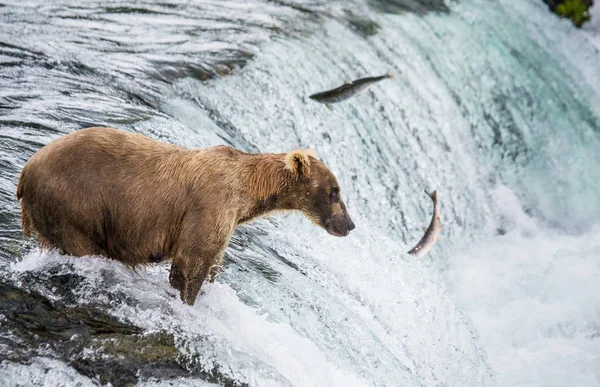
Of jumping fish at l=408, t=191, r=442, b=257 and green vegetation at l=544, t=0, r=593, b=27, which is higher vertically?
green vegetation at l=544, t=0, r=593, b=27

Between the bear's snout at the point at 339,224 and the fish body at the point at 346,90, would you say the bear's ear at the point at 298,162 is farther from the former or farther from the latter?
the fish body at the point at 346,90

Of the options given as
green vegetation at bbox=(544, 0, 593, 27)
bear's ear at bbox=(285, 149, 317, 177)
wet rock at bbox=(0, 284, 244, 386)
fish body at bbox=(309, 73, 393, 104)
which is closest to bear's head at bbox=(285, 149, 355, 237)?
bear's ear at bbox=(285, 149, 317, 177)

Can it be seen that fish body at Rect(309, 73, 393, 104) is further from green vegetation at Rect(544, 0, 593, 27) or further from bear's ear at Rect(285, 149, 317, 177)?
green vegetation at Rect(544, 0, 593, 27)

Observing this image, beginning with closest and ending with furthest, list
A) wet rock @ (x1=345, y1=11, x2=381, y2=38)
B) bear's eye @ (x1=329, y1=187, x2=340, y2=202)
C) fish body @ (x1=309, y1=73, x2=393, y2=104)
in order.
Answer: bear's eye @ (x1=329, y1=187, x2=340, y2=202)
fish body @ (x1=309, y1=73, x2=393, y2=104)
wet rock @ (x1=345, y1=11, x2=381, y2=38)

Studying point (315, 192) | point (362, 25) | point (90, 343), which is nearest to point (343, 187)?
point (362, 25)

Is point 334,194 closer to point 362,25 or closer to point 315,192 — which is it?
point 315,192

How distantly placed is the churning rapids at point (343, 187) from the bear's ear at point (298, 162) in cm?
75

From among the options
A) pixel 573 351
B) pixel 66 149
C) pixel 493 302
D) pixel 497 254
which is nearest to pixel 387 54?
pixel 497 254

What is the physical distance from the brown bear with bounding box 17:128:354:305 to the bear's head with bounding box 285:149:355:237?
0.23 m

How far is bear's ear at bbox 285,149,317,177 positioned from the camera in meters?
4.22

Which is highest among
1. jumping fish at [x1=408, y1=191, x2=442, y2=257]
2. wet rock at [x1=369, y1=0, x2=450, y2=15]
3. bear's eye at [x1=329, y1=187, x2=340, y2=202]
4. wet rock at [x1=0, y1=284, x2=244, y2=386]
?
bear's eye at [x1=329, y1=187, x2=340, y2=202]

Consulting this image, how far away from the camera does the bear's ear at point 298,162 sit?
422 centimetres

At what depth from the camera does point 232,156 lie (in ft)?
13.5

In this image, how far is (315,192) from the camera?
439cm
